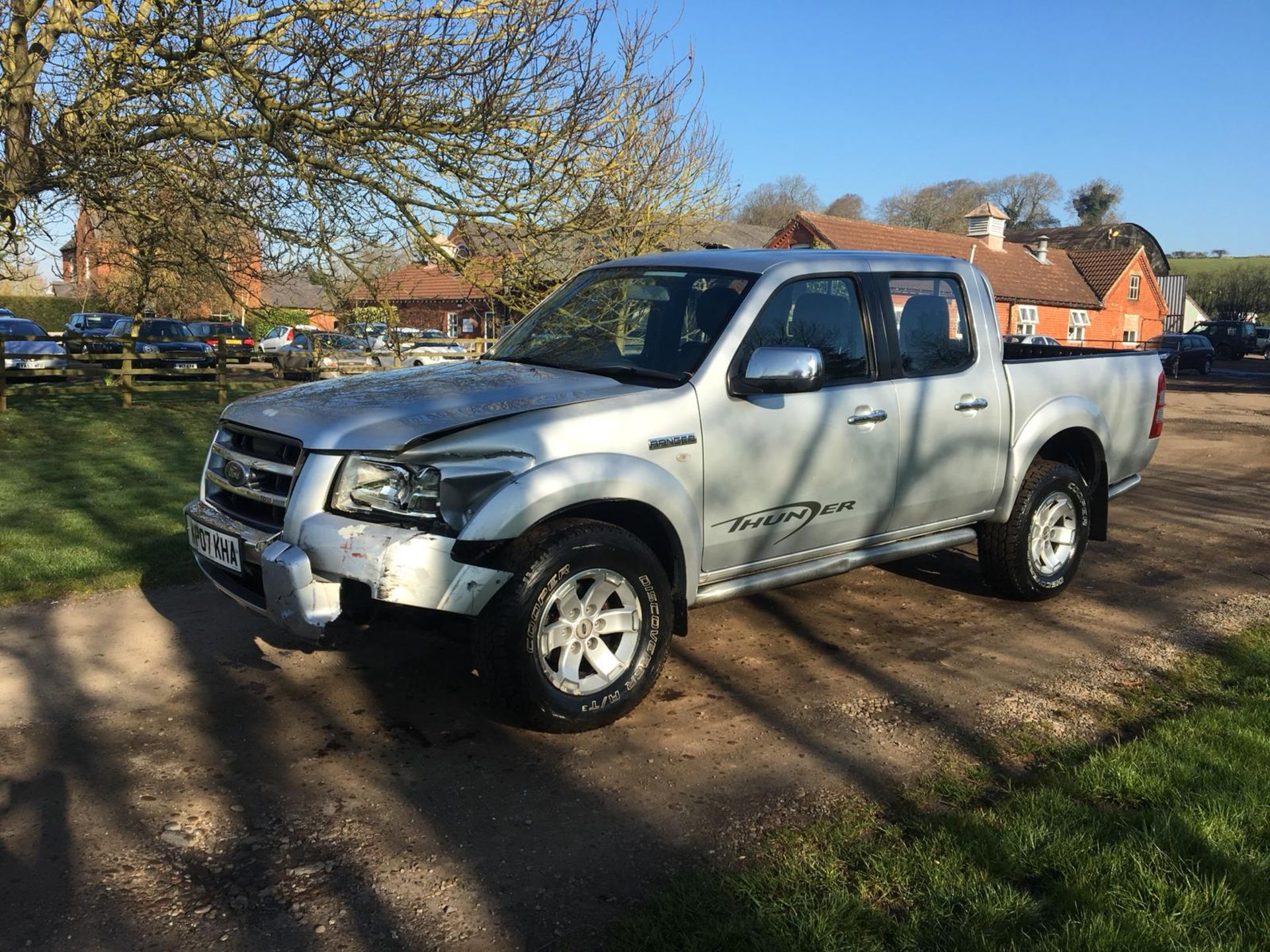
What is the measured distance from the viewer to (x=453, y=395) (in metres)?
4.16

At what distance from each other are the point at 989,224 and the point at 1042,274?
419cm

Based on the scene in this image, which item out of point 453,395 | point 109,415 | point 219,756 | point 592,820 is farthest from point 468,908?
point 109,415

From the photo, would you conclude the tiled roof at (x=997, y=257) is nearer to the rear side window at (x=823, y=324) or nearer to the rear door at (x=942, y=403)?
the rear door at (x=942, y=403)

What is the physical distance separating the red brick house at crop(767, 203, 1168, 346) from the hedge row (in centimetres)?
3256

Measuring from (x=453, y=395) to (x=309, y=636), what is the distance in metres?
1.15

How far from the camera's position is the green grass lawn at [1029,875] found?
2631mm

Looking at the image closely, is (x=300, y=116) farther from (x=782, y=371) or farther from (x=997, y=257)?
(x=997, y=257)

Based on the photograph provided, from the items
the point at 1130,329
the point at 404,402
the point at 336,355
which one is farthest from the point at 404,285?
the point at 1130,329

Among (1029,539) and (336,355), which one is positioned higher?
(336,355)

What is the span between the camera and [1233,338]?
5134 cm

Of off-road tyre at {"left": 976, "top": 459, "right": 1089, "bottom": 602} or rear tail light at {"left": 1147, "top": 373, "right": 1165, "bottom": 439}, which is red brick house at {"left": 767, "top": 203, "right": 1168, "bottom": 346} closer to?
rear tail light at {"left": 1147, "top": 373, "right": 1165, "bottom": 439}

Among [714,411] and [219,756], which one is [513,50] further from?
[219,756]

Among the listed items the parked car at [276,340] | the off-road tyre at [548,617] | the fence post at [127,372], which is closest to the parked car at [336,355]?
the fence post at [127,372]

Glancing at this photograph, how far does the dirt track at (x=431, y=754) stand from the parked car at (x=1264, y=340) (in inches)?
2138
